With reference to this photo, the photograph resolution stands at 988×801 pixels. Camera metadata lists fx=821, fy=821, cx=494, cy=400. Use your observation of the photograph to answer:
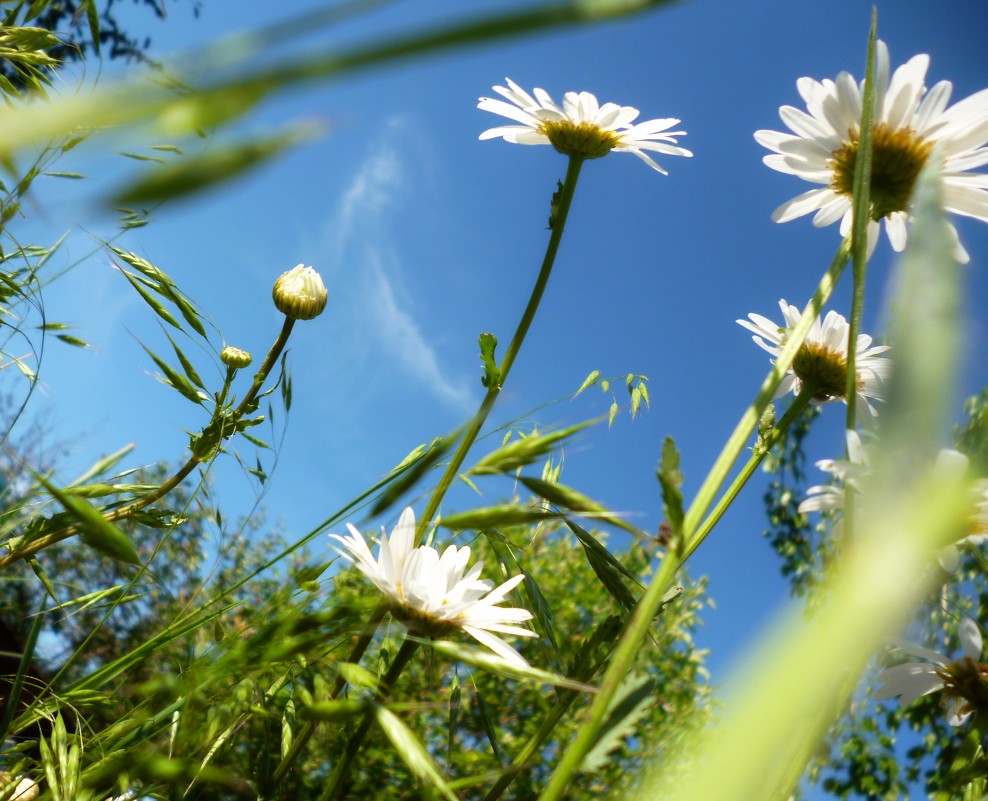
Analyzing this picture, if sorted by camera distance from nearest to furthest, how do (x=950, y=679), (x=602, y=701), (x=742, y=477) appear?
1. (x=602, y=701)
2. (x=742, y=477)
3. (x=950, y=679)

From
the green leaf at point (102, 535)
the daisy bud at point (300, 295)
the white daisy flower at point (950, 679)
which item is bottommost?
the white daisy flower at point (950, 679)

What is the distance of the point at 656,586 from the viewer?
0.20m

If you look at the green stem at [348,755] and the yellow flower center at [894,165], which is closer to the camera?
the green stem at [348,755]

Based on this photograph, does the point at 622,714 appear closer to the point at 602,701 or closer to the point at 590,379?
the point at 602,701

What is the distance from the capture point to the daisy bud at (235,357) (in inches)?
24.4

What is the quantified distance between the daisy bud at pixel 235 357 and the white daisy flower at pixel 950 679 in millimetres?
469

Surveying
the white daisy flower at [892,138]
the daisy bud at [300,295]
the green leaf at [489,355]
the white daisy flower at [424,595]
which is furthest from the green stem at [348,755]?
the daisy bud at [300,295]

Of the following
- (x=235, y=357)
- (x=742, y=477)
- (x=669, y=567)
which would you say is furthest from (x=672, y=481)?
(x=235, y=357)

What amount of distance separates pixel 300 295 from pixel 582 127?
0.24 meters

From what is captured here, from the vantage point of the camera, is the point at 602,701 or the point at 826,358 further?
the point at 826,358

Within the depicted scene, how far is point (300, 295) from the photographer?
2.04ft

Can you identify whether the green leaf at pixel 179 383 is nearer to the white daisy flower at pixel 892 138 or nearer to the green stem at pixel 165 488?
the green stem at pixel 165 488

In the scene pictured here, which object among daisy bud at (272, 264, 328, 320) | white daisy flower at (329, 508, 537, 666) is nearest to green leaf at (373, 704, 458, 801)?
white daisy flower at (329, 508, 537, 666)

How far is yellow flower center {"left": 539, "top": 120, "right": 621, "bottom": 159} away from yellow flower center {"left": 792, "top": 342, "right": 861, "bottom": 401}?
0.59 ft
